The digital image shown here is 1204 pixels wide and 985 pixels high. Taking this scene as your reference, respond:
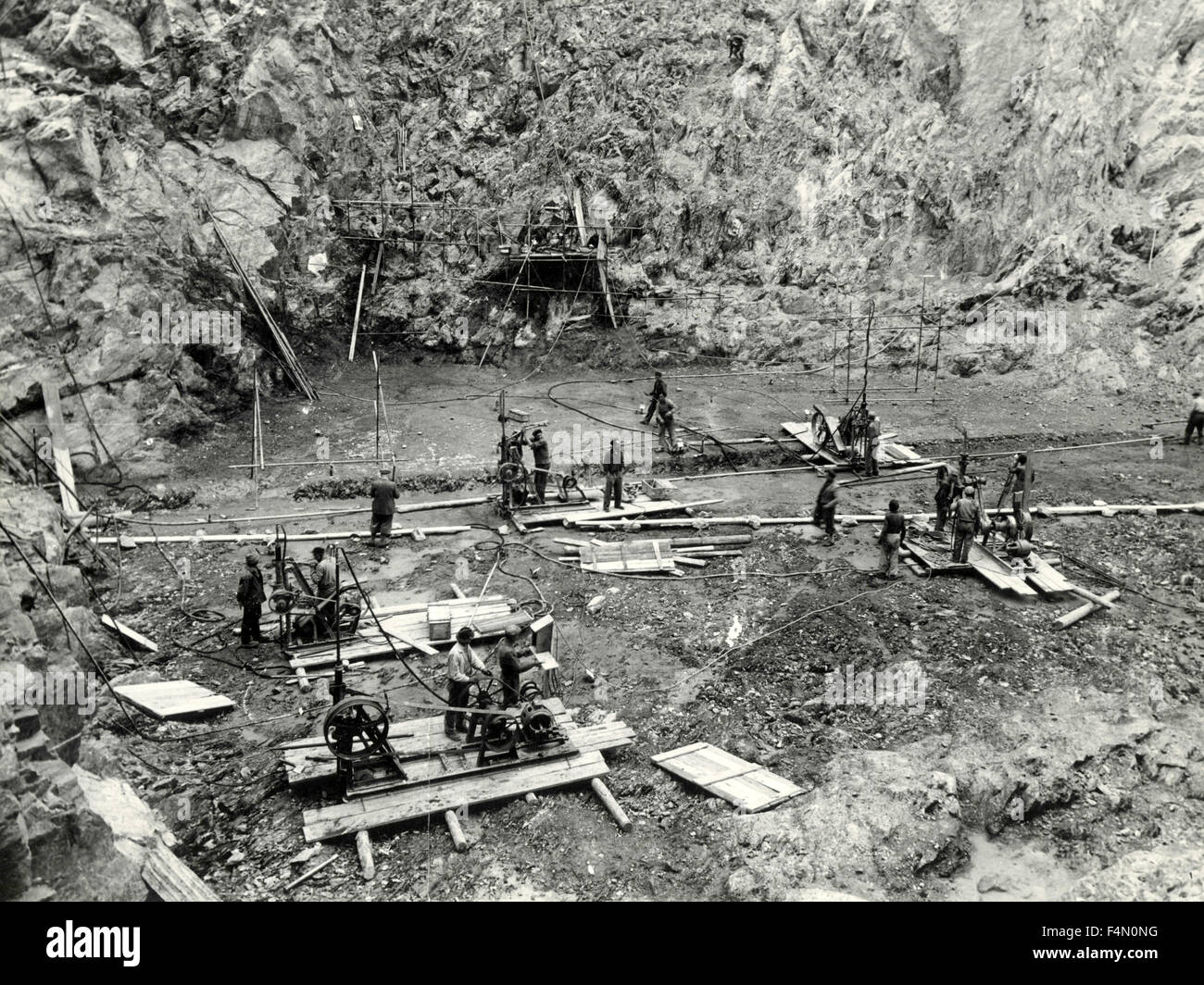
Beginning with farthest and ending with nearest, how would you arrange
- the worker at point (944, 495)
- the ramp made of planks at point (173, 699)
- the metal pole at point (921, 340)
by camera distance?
1. the metal pole at point (921, 340)
2. the worker at point (944, 495)
3. the ramp made of planks at point (173, 699)

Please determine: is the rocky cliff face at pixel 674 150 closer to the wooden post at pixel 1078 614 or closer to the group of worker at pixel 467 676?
the wooden post at pixel 1078 614

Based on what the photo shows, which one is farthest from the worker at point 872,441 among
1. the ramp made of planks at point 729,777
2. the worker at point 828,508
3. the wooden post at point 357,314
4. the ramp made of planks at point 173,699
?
the wooden post at point 357,314

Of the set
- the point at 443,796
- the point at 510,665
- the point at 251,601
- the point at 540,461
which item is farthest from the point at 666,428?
the point at 443,796

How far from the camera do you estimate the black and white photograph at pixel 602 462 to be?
8.69m

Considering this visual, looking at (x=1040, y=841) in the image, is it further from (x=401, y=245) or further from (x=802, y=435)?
(x=401, y=245)

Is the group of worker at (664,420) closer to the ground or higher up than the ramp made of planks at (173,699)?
higher up

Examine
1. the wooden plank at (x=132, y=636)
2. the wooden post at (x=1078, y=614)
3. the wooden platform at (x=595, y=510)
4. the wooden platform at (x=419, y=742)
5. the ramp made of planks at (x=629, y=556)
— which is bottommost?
the wooden platform at (x=419, y=742)

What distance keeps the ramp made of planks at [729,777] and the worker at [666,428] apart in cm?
1126

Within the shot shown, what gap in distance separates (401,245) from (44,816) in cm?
2412

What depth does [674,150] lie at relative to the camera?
96.0ft

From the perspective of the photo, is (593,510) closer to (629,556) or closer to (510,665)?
(629,556)

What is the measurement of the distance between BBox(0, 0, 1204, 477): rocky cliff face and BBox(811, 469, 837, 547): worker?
1153cm

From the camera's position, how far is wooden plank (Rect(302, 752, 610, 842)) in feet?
28.5

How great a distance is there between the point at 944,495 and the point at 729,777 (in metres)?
8.57
